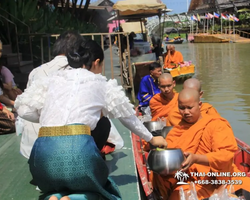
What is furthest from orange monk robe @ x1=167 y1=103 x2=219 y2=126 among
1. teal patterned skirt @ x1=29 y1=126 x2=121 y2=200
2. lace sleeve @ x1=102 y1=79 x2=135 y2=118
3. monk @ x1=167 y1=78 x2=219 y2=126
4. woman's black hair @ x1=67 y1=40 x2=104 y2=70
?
teal patterned skirt @ x1=29 y1=126 x2=121 y2=200

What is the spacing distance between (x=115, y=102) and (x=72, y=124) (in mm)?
349

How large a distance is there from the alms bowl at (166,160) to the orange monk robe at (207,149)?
7.3 inches

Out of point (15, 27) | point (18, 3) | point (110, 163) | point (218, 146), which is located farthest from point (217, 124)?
point (18, 3)

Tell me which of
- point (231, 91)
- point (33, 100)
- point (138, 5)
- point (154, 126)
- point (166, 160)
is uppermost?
point (138, 5)

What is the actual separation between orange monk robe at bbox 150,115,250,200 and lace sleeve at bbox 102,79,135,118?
727 mm

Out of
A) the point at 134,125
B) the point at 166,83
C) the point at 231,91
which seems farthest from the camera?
the point at 231,91

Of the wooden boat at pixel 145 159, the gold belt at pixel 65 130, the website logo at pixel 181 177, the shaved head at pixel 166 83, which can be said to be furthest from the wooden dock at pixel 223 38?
the gold belt at pixel 65 130

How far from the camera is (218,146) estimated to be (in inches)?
94.5

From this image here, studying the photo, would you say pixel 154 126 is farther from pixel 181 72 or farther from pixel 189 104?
pixel 181 72

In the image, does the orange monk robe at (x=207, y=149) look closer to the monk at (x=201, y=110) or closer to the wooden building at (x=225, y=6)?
the monk at (x=201, y=110)

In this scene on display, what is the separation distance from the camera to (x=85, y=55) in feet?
7.22

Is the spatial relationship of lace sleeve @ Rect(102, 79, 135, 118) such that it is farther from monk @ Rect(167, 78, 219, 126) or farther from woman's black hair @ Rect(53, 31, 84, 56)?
monk @ Rect(167, 78, 219, 126)

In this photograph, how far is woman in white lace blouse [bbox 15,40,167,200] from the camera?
6.11ft

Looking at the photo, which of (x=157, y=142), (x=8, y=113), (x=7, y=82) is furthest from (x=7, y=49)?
(x=157, y=142)
